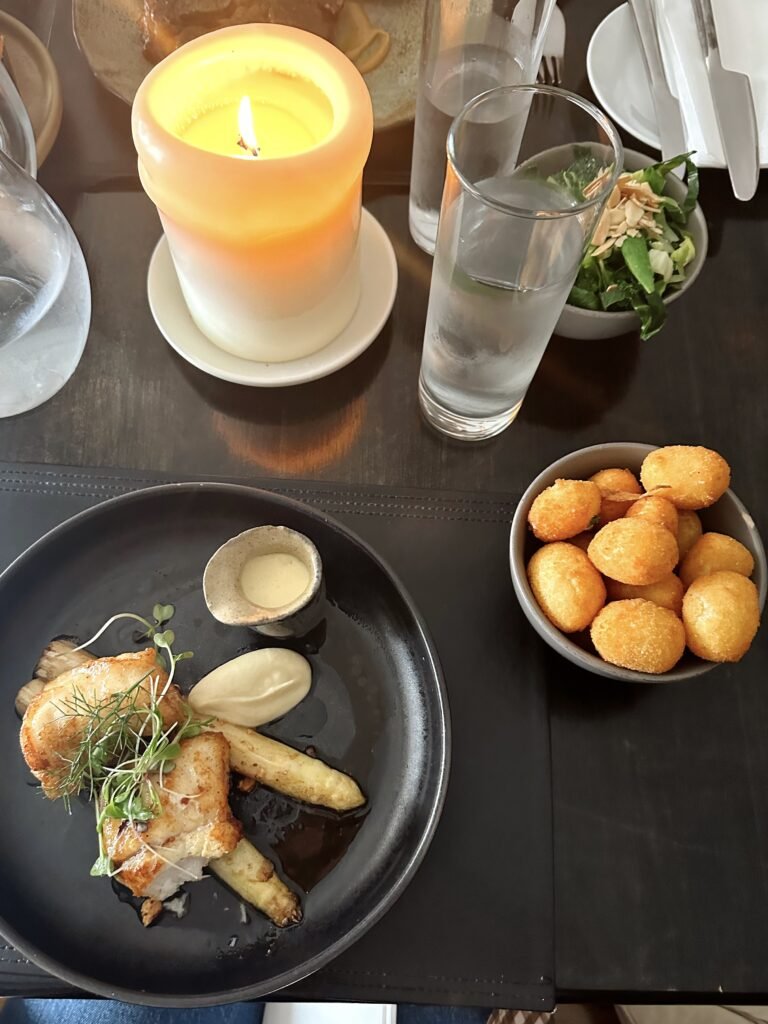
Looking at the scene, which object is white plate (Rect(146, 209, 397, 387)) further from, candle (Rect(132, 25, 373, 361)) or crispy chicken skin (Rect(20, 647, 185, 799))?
crispy chicken skin (Rect(20, 647, 185, 799))

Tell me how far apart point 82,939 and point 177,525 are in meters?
0.27

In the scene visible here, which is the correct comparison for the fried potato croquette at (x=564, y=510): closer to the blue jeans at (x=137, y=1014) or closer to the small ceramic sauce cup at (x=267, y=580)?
the small ceramic sauce cup at (x=267, y=580)

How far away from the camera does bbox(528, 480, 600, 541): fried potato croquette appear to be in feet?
1.76

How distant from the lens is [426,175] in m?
Answer: 0.66

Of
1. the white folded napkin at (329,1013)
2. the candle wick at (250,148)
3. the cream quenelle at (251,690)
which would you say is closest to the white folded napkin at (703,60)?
the candle wick at (250,148)

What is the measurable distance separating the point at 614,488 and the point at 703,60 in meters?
0.46

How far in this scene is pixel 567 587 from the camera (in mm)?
518

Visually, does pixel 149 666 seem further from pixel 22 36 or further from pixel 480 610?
pixel 22 36

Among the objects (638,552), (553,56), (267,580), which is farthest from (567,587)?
(553,56)

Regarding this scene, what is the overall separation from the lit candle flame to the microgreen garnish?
35 centimetres

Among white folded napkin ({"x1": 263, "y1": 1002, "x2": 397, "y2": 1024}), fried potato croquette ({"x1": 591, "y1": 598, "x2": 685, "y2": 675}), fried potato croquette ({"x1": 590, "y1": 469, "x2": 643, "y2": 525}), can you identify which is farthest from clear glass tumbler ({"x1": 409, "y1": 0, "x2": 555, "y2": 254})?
white folded napkin ({"x1": 263, "y1": 1002, "x2": 397, "y2": 1024})

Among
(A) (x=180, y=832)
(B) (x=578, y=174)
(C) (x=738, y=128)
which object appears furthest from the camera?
(C) (x=738, y=128)

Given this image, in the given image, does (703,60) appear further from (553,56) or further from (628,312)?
(628,312)

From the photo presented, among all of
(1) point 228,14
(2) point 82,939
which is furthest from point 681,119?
(2) point 82,939
